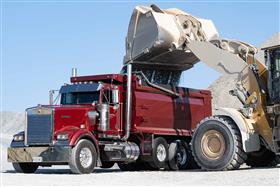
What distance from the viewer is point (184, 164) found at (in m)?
19.8

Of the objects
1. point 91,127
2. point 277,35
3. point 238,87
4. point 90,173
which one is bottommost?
point 90,173

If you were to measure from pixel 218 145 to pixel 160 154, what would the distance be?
3.87 metres

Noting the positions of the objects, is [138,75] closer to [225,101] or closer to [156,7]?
[156,7]

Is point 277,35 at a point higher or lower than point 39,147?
higher

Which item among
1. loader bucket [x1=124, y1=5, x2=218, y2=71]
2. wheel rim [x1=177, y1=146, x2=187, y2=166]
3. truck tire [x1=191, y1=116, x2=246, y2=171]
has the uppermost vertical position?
loader bucket [x1=124, y1=5, x2=218, y2=71]

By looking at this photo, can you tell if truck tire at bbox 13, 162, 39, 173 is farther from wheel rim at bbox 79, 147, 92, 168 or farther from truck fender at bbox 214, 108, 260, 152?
truck fender at bbox 214, 108, 260, 152

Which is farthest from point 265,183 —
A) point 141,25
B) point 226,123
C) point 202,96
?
point 202,96

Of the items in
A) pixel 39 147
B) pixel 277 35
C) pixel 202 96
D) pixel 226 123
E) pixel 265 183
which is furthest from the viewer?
pixel 277 35

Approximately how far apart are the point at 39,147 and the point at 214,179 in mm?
5961

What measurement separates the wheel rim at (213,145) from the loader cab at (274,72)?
5.77 ft

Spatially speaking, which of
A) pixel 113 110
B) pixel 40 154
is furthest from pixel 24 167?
pixel 113 110

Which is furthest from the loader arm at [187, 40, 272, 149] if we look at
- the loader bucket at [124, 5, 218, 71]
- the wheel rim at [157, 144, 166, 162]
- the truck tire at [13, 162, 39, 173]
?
the truck tire at [13, 162, 39, 173]

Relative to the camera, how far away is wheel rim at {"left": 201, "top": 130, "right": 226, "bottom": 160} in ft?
51.6

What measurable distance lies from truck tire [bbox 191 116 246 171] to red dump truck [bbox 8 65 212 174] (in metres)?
2.93
